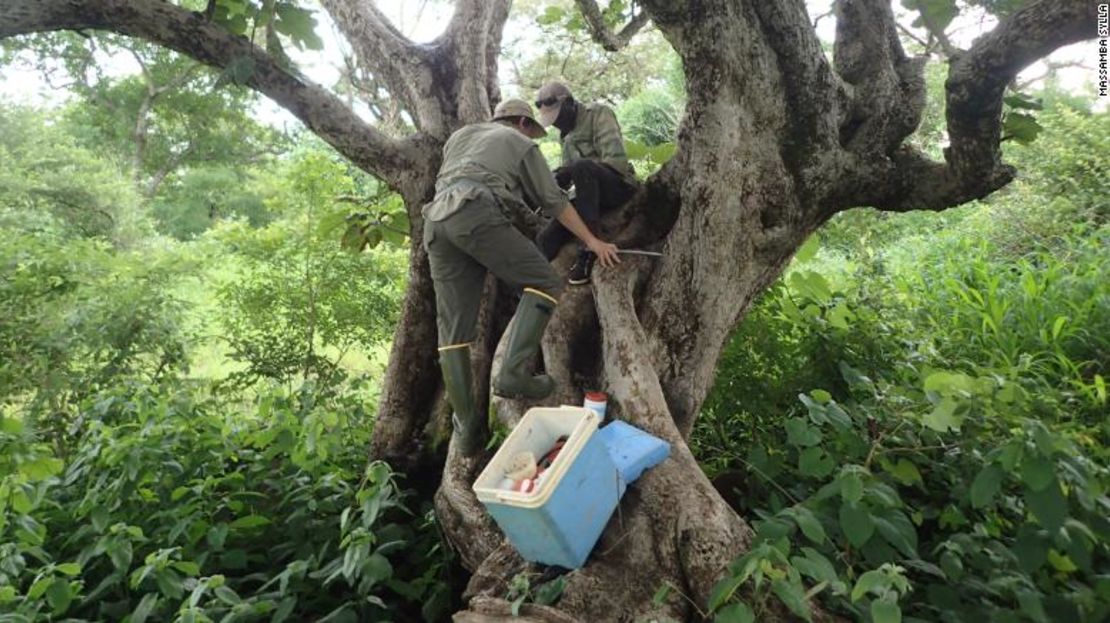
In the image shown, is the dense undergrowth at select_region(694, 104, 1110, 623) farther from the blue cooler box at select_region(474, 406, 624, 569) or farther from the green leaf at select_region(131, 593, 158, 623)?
the green leaf at select_region(131, 593, 158, 623)

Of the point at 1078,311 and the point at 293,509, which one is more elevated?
the point at 293,509

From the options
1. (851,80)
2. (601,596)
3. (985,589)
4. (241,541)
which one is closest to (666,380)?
(601,596)

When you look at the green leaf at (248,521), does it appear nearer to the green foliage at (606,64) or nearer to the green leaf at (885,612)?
the green leaf at (885,612)

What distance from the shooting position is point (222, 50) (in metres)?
3.28

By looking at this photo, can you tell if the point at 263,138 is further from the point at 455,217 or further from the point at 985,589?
the point at 985,589

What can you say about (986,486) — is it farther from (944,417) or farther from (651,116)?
(651,116)

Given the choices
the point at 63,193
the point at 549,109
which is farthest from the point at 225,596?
the point at 63,193

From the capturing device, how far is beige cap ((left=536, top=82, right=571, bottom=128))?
10.8 ft

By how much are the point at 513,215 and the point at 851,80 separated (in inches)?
72.7

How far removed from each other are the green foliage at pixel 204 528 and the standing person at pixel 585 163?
1.34 metres

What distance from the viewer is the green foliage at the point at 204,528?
2230 millimetres

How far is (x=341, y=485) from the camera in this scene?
10.3 feet

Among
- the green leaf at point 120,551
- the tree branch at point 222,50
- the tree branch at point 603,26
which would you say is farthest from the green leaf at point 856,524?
the tree branch at point 603,26

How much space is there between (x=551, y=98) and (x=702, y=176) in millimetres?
830
